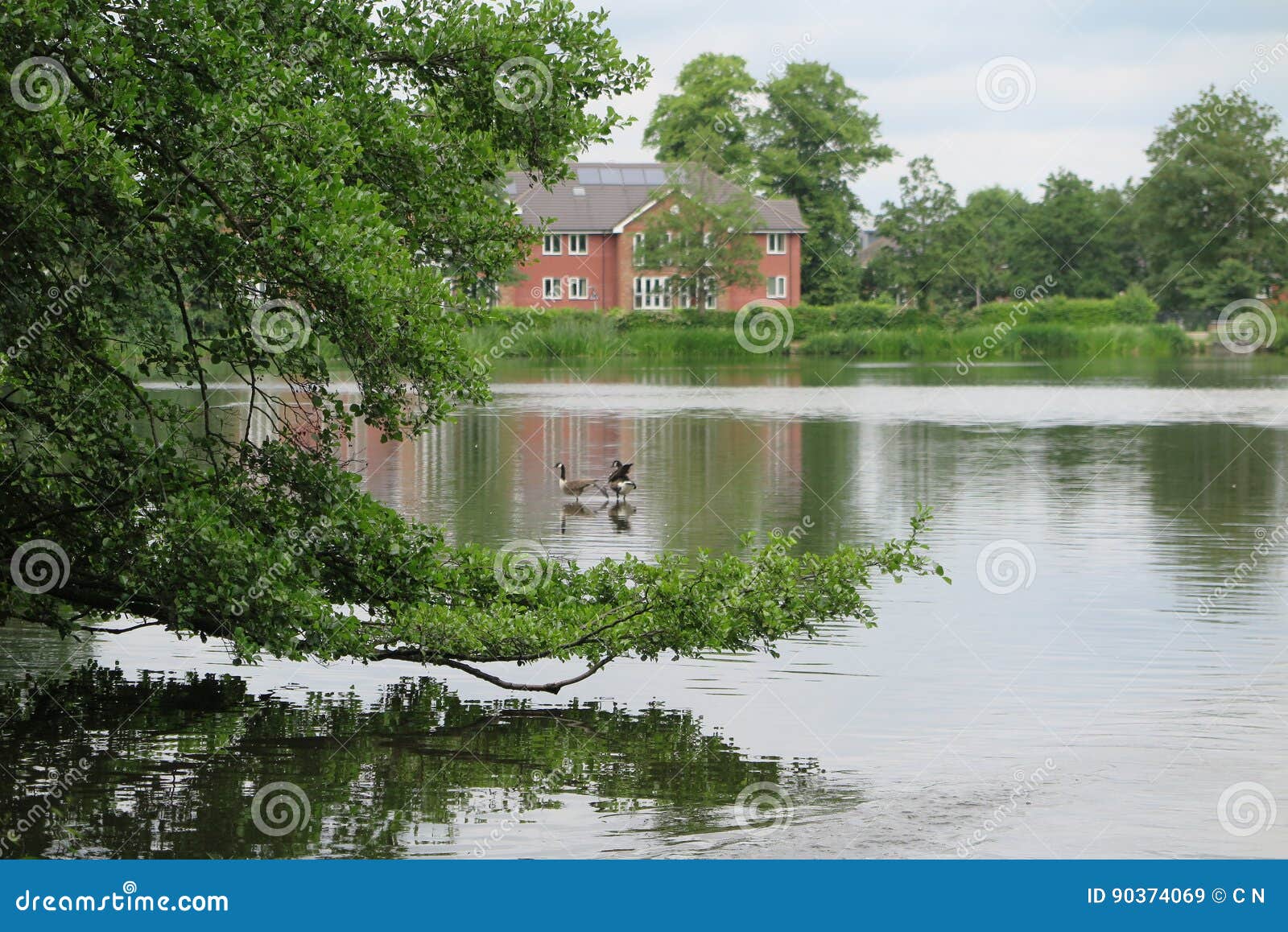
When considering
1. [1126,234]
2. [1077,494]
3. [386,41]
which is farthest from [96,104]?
[1126,234]

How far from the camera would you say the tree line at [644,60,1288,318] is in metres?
104

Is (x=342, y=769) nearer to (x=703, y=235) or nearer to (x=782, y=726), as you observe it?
(x=782, y=726)

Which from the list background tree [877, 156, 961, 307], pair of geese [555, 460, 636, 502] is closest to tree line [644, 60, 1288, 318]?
background tree [877, 156, 961, 307]

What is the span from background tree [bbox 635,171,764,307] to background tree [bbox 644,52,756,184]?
702cm

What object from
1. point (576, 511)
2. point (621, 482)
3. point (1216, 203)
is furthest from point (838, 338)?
point (576, 511)

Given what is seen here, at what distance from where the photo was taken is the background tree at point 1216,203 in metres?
106

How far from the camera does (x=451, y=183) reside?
43.1ft

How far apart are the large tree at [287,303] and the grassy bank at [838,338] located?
65.9 metres

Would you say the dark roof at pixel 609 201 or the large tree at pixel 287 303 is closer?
the large tree at pixel 287 303

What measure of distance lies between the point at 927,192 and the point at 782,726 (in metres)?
97.3

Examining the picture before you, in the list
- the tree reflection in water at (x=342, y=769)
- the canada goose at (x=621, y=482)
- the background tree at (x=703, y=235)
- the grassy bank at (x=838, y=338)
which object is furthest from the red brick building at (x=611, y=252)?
the tree reflection in water at (x=342, y=769)

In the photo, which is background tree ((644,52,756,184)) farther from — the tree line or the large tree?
the large tree

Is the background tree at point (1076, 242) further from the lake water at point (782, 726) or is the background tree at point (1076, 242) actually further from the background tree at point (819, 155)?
the lake water at point (782, 726)

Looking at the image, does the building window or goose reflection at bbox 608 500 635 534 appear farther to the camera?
the building window
